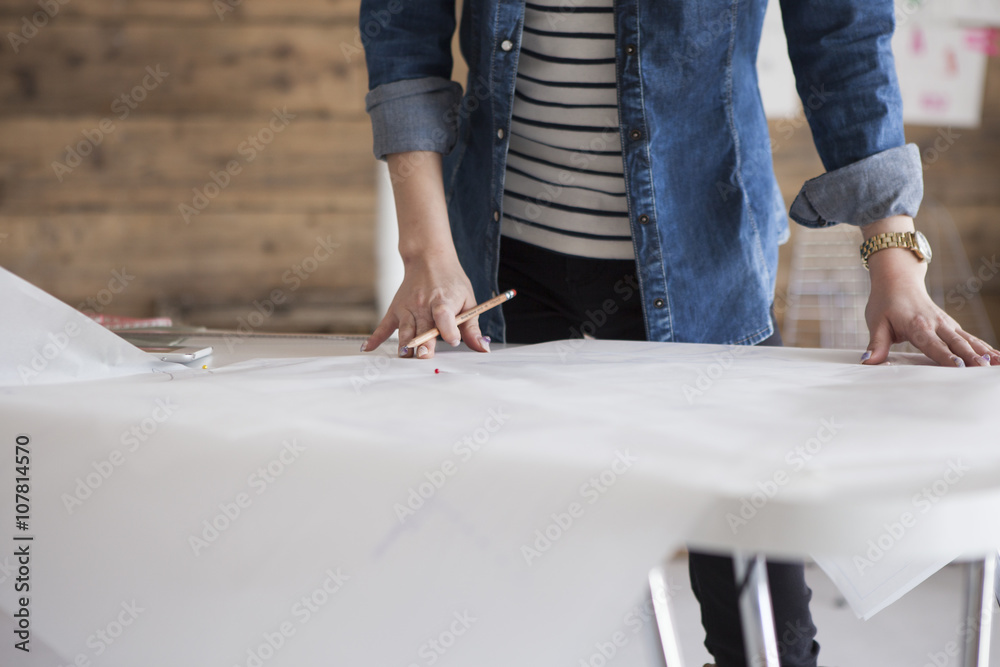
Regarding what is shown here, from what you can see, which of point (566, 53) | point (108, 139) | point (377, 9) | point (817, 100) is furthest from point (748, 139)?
point (108, 139)

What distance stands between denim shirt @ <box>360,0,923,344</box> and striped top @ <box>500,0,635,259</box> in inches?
0.9

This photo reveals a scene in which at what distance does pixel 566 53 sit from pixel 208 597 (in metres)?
0.63

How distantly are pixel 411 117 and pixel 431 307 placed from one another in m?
0.23

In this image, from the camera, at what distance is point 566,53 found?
80 centimetres

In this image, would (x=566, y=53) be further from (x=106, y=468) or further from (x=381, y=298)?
(x=381, y=298)

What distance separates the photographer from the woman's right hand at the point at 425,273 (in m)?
0.70
